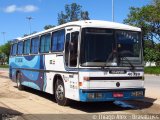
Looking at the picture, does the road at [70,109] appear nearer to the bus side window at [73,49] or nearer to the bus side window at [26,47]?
the bus side window at [73,49]

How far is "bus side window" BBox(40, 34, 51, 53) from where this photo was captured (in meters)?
16.8

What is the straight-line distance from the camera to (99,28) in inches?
534

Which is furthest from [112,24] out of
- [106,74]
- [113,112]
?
[113,112]

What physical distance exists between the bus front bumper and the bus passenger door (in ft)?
1.30

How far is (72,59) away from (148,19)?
47411mm

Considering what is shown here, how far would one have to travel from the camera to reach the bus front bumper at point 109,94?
13.1 m

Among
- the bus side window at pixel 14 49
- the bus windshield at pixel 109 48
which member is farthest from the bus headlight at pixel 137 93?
the bus side window at pixel 14 49

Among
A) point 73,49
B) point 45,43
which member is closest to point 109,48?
point 73,49

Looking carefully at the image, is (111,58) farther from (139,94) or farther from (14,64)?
(14,64)

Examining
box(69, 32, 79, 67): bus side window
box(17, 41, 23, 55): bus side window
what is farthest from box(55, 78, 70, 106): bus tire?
Answer: box(17, 41, 23, 55): bus side window

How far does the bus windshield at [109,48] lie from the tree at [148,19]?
44.9 meters

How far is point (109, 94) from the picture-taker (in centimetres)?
1332

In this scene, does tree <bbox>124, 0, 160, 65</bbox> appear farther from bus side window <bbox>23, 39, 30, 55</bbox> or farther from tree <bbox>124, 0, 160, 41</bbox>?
bus side window <bbox>23, 39, 30, 55</bbox>

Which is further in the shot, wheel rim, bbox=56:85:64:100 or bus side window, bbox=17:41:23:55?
bus side window, bbox=17:41:23:55
